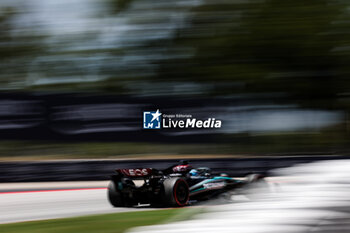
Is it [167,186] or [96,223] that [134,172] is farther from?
[96,223]

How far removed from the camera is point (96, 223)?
6707mm

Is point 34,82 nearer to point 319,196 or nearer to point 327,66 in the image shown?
point 327,66

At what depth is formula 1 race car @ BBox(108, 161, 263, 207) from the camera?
25.2 feet

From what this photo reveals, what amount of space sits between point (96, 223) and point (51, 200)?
2986 millimetres

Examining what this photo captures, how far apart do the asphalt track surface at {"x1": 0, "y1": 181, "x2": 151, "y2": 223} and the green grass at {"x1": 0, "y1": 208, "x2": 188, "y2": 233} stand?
0.53 m

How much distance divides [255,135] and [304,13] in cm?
680

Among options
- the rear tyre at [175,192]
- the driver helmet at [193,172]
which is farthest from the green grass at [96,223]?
the driver helmet at [193,172]

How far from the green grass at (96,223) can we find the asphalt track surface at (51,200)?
527mm

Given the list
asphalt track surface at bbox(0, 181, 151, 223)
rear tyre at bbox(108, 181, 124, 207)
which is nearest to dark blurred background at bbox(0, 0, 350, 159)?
asphalt track surface at bbox(0, 181, 151, 223)

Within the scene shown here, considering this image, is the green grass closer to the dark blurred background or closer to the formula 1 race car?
the formula 1 race car

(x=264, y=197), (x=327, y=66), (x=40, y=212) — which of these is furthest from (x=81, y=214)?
(x=327, y=66)

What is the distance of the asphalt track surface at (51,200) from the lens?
790 cm

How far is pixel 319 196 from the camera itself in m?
2.11

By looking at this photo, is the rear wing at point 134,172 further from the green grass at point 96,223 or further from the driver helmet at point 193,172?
the driver helmet at point 193,172
